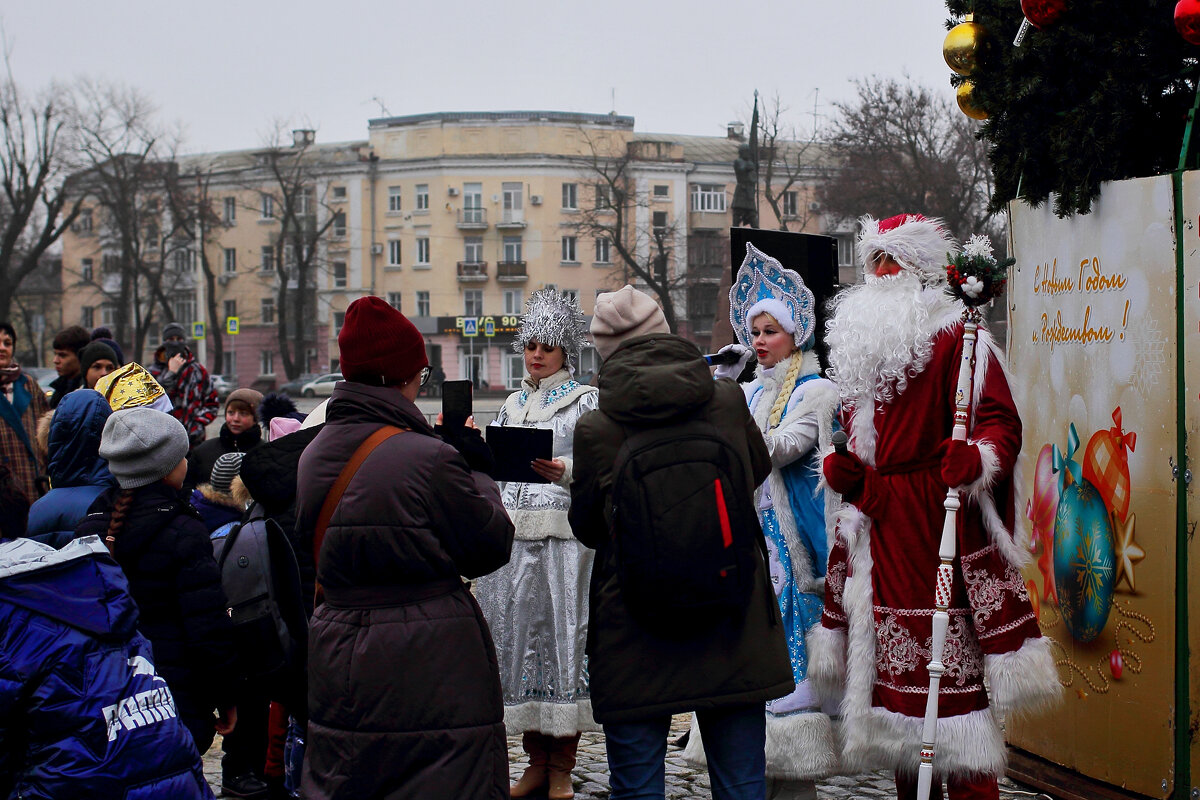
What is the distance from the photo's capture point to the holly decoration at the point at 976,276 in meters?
3.78

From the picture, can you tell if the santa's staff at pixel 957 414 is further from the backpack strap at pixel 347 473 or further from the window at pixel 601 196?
the window at pixel 601 196

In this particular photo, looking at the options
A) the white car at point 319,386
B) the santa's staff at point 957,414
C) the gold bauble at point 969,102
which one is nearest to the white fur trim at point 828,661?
the santa's staff at point 957,414

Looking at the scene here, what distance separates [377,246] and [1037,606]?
6027 cm

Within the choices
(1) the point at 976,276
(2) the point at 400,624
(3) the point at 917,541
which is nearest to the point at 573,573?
(3) the point at 917,541

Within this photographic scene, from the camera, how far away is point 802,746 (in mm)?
4309

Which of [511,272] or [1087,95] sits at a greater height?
[511,272]

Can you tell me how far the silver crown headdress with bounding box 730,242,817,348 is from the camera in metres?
4.82

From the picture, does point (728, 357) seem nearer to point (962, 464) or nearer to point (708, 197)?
point (962, 464)

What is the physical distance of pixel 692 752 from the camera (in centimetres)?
461

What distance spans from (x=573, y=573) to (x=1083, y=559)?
1964mm

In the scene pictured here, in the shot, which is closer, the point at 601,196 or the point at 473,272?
the point at 601,196

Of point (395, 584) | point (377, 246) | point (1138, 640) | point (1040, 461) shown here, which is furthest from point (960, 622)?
point (377, 246)

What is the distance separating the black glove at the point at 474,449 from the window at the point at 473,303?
194ft

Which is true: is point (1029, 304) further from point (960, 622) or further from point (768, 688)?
point (768, 688)
